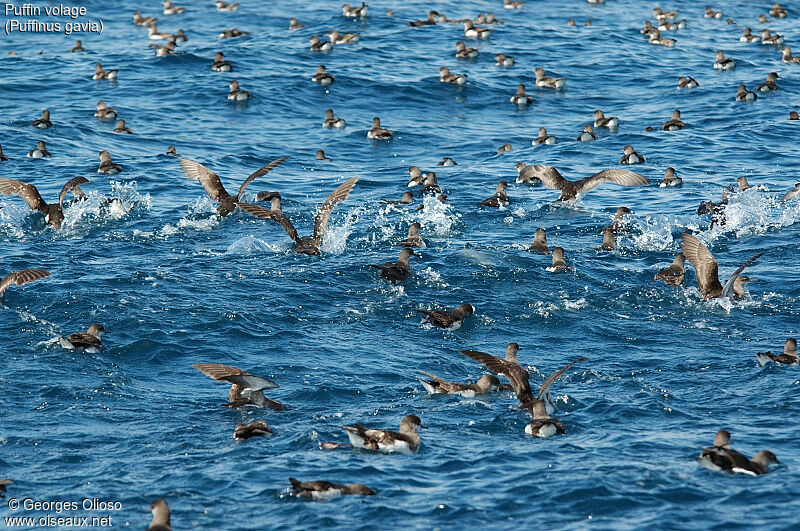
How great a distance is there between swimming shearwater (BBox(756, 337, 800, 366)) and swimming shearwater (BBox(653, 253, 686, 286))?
3379 millimetres

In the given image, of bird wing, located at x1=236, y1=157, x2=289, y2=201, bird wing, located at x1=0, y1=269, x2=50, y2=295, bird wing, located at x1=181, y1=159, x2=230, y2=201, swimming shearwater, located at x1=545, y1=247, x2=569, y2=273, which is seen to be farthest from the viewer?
bird wing, located at x1=181, y1=159, x2=230, y2=201

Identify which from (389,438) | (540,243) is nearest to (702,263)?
(540,243)

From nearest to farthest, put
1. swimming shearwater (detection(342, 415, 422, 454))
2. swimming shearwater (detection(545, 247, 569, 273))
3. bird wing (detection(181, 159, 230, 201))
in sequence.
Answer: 1. swimming shearwater (detection(342, 415, 422, 454))
2. swimming shearwater (detection(545, 247, 569, 273))
3. bird wing (detection(181, 159, 230, 201))

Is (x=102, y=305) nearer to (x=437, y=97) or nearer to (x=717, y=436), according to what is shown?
(x=717, y=436)

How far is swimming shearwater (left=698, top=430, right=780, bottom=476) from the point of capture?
11.5 m

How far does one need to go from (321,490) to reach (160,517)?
5.52ft

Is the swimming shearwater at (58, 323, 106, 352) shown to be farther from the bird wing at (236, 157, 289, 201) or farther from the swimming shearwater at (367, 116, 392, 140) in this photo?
the swimming shearwater at (367, 116, 392, 140)

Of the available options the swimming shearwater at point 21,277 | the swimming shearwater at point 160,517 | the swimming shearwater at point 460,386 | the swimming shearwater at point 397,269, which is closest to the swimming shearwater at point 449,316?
the swimming shearwater at point 397,269

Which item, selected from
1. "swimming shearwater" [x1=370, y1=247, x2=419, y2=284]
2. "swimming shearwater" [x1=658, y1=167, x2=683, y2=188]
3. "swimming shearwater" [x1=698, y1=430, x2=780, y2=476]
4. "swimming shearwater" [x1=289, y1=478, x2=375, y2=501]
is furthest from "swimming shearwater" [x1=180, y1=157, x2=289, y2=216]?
"swimming shearwater" [x1=698, y1=430, x2=780, y2=476]

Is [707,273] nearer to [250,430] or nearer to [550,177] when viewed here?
[550,177]

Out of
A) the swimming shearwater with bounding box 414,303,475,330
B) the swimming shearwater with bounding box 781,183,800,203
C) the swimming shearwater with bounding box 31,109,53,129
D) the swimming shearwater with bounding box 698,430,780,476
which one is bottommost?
the swimming shearwater with bounding box 414,303,475,330

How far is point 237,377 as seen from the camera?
524 inches

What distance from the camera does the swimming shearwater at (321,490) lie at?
1091cm

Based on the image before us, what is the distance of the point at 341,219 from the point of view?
21.9 m
